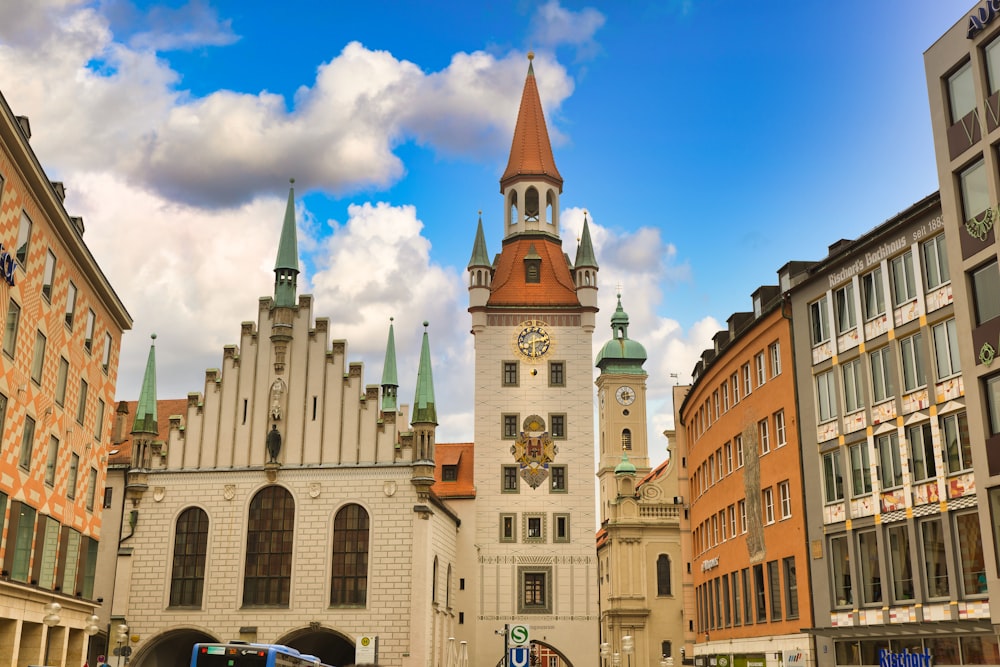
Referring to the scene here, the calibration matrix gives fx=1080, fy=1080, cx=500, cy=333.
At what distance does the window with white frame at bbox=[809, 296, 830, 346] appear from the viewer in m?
34.7

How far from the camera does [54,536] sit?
3488 cm

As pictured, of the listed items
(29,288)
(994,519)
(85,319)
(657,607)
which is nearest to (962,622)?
(994,519)

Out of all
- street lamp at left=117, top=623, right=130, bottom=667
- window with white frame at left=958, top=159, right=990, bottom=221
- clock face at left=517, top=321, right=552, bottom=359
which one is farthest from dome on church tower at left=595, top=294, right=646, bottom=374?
window with white frame at left=958, top=159, right=990, bottom=221

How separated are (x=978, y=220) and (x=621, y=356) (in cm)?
8963

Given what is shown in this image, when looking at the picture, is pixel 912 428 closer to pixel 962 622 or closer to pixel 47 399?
pixel 962 622

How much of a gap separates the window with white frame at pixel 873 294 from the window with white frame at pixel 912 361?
60.5 inches

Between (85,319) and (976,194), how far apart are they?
93.9 ft

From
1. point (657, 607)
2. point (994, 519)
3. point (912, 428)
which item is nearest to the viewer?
point (994, 519)

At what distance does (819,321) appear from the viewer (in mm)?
35219

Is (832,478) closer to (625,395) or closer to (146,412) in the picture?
(146,412)

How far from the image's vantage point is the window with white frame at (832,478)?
3312 centimetres

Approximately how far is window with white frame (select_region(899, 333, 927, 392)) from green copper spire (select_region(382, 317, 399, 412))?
105 feet

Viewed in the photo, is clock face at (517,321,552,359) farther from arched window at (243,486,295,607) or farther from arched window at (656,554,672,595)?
arched window at (656,554,672,595)

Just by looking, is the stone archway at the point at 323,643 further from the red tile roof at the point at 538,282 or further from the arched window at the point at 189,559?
the red tile roof at the point at 538,282
